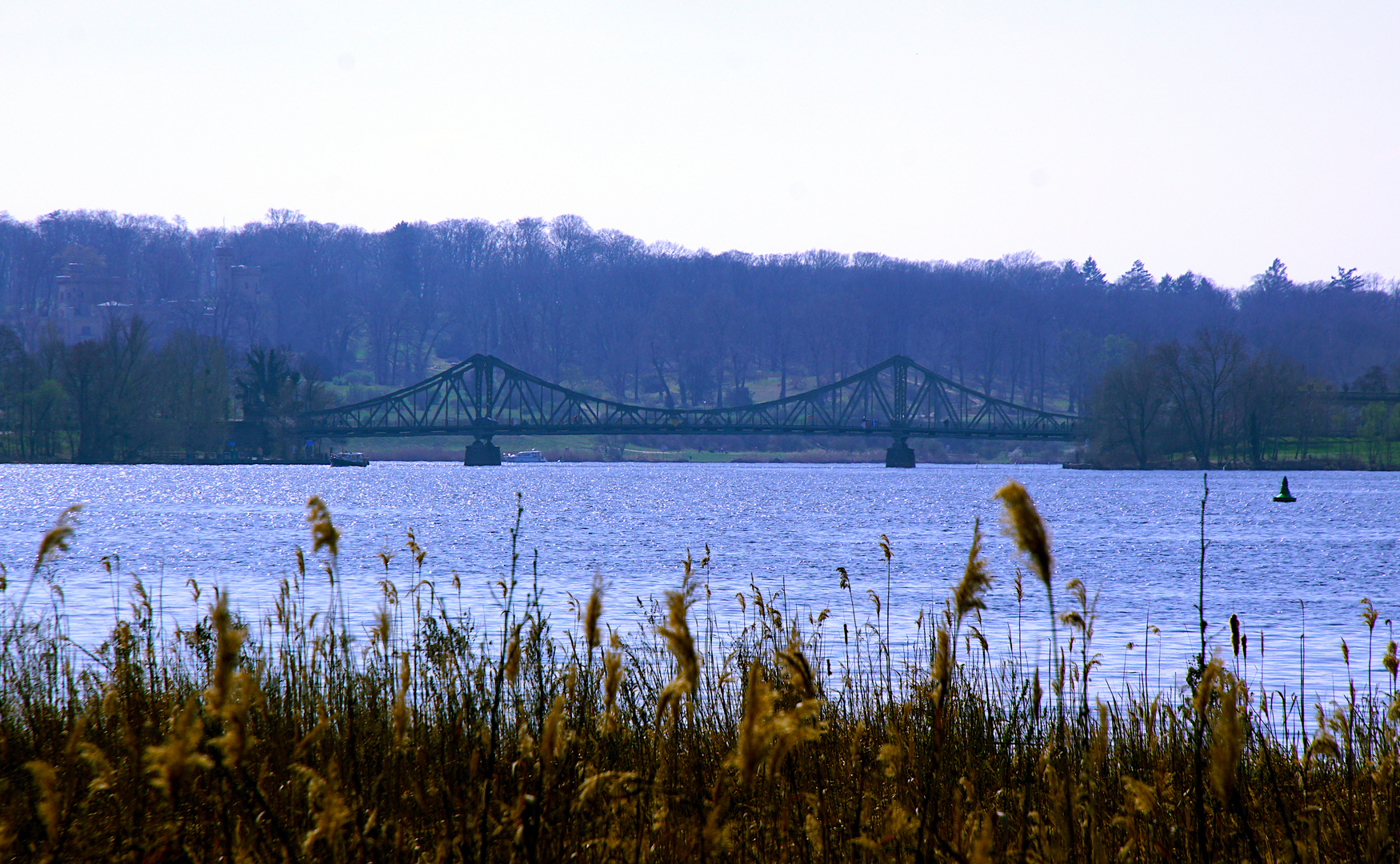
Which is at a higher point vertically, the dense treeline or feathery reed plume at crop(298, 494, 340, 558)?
the dense treeline

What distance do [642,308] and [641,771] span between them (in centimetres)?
13198

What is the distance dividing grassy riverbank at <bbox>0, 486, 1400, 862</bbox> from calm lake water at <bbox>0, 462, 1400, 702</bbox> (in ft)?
2.53

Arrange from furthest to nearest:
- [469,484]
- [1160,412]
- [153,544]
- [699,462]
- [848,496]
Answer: [699,462] → [1160,412] → [469,484] → [848,496] → [153,544]

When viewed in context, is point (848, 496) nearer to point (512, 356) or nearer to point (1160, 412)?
point (1160, 412)

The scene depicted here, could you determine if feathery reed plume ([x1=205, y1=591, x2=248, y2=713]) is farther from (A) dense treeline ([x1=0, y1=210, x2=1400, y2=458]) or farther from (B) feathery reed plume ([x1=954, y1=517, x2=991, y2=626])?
(A) dense treeline ([x1=0, y1=210, x2=1400, y2=458])

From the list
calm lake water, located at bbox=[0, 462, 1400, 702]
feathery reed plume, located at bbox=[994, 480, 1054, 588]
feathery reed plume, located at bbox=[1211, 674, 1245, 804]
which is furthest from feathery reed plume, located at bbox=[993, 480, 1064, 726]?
calm lake water, located at bbox=[0, 462, 1400, 702]

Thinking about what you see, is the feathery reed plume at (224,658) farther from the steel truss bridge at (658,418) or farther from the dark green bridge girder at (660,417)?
the steel truss bridge at (658,418)

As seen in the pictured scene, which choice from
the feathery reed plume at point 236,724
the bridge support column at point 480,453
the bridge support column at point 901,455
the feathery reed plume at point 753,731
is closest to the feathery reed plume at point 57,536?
the feathery reed plume at point 236,724

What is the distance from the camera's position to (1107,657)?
43.3 ft

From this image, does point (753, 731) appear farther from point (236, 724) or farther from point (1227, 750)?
point (236, 724)

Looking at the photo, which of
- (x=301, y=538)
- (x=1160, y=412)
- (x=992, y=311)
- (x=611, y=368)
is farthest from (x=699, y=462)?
(x=301, y=538)

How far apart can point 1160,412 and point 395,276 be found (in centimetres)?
8827

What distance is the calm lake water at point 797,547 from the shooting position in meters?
15.6

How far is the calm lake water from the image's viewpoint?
615 inches
